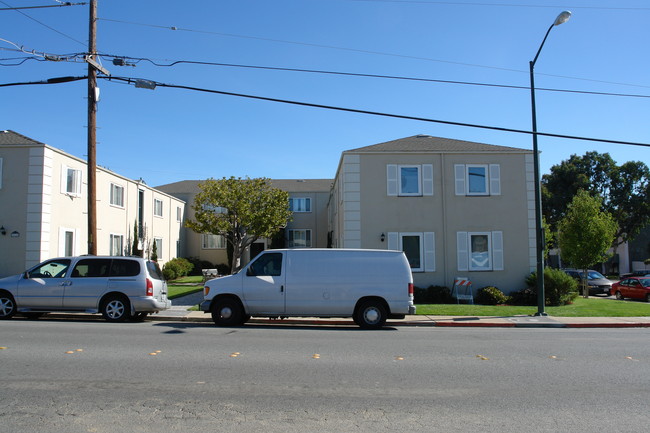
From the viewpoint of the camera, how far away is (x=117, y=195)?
26844 mm

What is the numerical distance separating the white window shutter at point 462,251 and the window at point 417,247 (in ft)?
3.34

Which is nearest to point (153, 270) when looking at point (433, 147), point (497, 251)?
point (433, 147)

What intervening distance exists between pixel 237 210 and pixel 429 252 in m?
11.2

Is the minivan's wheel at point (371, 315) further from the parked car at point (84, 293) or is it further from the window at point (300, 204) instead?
the window at point (300, 204)

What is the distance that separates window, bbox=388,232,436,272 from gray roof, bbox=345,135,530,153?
361 centimetres

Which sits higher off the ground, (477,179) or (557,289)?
(477,179)

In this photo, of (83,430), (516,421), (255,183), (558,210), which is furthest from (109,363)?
(558,210)

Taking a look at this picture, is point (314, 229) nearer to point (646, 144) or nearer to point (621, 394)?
point (646, 144)

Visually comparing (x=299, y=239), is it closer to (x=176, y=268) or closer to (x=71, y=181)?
(x=176, y=268)

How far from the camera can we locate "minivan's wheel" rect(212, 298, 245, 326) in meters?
12.6

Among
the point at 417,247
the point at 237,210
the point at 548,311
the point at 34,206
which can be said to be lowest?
the point at 548,311

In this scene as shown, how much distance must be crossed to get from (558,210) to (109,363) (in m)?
49.6

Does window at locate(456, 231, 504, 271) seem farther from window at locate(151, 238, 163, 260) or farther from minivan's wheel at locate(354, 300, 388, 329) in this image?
window at locate(151, 238, 163, 260)

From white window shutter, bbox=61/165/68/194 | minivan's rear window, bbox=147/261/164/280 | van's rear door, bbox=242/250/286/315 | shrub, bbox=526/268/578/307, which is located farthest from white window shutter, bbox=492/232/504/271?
white window shutter, bbox=61/165/68/194
